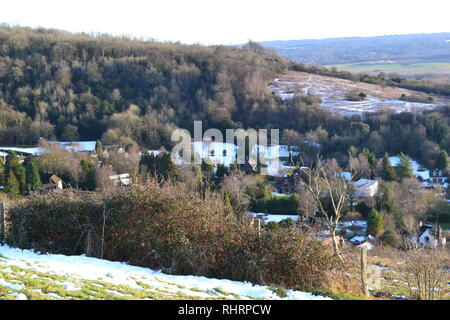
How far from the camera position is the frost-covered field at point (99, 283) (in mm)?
5266

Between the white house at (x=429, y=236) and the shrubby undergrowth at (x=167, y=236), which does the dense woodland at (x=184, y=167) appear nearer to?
the shrubby undergrowth at (x=167, y=236)

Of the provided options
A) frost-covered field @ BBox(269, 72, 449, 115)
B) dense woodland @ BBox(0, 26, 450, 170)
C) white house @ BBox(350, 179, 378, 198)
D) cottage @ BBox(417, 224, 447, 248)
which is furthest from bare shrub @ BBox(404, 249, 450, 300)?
frost-covered field @ BBox(269, 72, 449, 115)

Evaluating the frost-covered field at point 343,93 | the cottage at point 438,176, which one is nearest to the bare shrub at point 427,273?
the cottage at point 438,176

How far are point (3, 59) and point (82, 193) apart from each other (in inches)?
1361

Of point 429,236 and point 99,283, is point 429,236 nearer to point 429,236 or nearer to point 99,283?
point 429,236

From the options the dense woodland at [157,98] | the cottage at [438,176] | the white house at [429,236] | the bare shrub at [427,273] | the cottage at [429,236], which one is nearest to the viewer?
the bare shrub at [427,273]

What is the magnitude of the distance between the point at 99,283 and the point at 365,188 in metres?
15.3

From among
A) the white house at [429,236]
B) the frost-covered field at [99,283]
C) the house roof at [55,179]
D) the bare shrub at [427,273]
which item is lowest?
the white house at [429,236]

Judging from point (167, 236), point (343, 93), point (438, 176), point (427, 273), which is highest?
point (343, 93)

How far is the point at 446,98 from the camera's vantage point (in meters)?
35.4

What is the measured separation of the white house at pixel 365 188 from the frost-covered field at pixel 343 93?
504 inches

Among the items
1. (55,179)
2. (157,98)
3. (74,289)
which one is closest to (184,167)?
(55,179)

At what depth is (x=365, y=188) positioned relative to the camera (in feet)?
64.7

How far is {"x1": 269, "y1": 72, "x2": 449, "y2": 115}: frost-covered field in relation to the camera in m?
33.1
